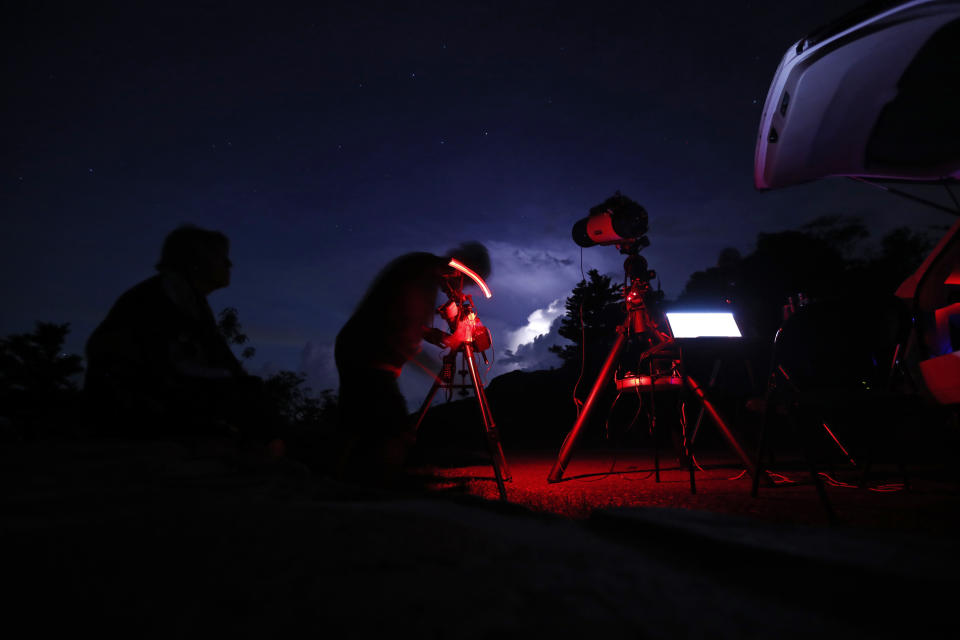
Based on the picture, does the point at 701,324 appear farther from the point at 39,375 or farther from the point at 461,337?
the point at 39,375

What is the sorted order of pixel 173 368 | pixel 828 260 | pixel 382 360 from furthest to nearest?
pixel 828 260
pixel 382 360
pixel 173 368

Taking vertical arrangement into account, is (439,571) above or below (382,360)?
below

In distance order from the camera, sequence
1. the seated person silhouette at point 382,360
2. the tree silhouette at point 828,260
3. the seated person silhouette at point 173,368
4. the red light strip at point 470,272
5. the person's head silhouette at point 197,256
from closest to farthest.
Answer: the seated person silhouette at point 173,368 → the person's head silhouette at point 197,256 → the seated person silhouette at point 382,360 → the red light strip at point 470,272 → the tree silhouette at point 828,260

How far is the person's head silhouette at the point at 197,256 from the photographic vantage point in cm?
295

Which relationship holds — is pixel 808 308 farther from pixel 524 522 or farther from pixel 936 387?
pixel 524 522

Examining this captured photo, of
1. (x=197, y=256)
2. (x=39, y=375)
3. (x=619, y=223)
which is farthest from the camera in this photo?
(x=39, y=375)

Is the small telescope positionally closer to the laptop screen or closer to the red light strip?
the laptop screen

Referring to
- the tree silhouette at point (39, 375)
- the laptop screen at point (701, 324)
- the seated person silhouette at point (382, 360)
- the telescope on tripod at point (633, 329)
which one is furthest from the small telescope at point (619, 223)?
the tree silhouette at point (39, 375)

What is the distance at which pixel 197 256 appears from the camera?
300 centimetres

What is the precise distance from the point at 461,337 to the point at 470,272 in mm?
561

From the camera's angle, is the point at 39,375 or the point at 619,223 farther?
the point at 39,375

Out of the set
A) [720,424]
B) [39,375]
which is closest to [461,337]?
[720,424]

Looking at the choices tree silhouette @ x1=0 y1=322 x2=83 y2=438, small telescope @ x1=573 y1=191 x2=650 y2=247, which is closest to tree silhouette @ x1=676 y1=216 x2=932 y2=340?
small telescope @ x1=573 y1=191 x2=650 y2=247

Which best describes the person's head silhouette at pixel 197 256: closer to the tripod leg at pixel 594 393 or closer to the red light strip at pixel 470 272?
the red light strip at pixel 470 272
